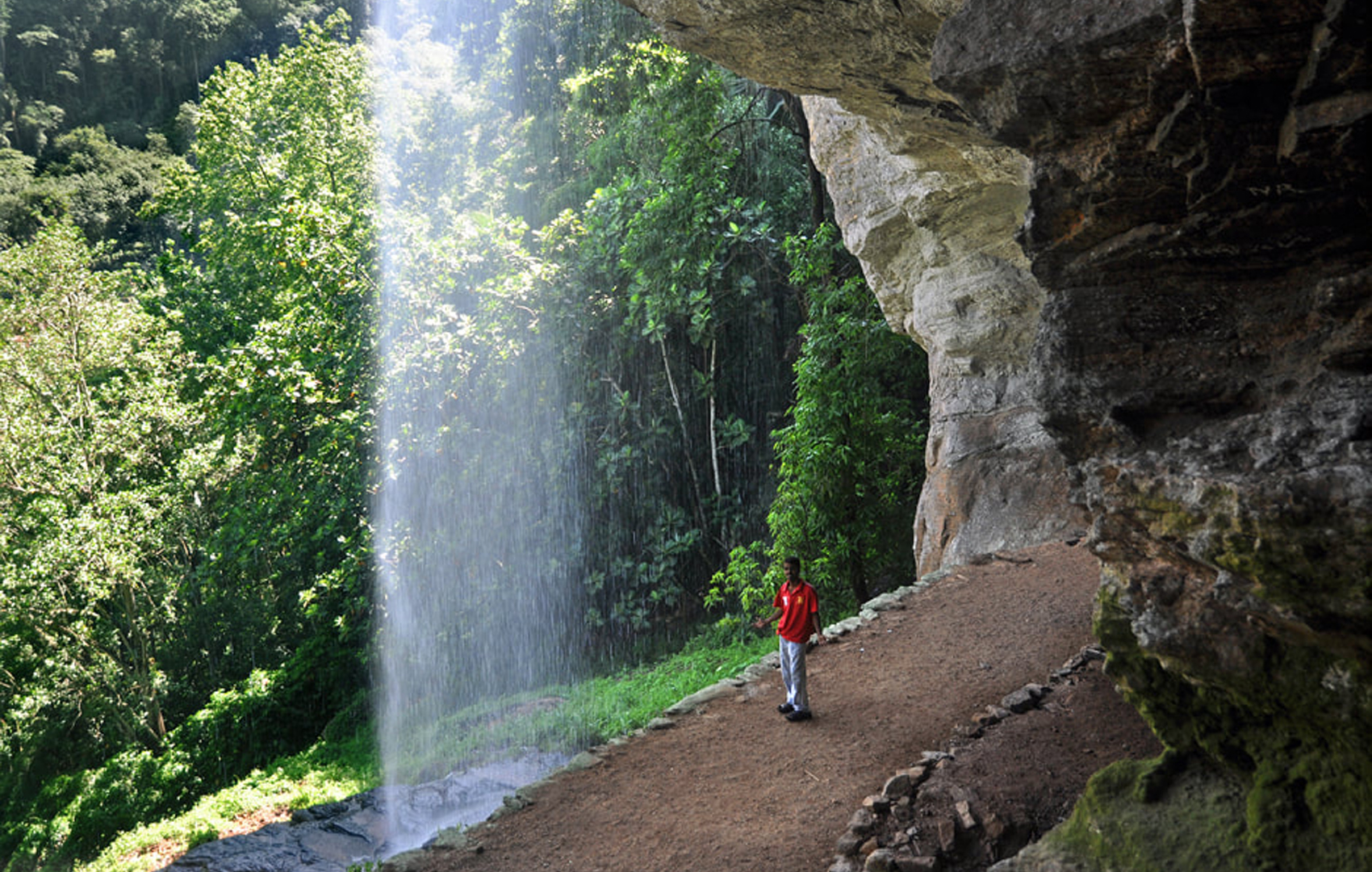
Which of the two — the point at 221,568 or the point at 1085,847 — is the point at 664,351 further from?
the point at 1085,847

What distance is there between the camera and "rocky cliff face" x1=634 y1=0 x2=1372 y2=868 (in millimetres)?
2998

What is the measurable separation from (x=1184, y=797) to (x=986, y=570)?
5660 millimetres

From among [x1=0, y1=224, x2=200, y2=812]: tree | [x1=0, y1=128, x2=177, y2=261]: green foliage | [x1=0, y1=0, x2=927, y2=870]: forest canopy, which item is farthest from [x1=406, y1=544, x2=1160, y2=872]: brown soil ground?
[x1=0, y1=128, x2=177, y2=261]: green foliage

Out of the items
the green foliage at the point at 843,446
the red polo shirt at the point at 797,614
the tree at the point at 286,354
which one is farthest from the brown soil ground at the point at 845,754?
the tree at the point at 286,354

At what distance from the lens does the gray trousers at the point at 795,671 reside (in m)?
6.70

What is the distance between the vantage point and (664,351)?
14844mm

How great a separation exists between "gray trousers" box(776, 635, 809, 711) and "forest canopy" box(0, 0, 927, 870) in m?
4.89

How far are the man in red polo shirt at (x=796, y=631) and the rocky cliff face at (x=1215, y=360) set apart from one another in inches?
108

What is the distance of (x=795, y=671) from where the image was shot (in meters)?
6.78

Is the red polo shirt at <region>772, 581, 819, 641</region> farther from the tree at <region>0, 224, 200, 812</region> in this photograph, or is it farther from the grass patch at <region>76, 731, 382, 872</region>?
the tree at <region>0, 224, 200, 812</region>

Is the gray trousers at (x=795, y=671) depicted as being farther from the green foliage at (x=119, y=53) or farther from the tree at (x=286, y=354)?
the green foliage at (x=119, y=53)

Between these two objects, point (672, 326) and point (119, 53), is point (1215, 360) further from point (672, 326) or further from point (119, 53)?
point (119, 53)

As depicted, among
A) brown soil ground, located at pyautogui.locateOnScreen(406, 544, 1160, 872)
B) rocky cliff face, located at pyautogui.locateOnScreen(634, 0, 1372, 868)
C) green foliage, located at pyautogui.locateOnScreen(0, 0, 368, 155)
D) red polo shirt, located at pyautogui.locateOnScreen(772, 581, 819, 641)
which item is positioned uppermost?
green foliage, located at pyautogui.locateOnScreen(0, 0, 368, 155)

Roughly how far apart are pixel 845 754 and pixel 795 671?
77cm
